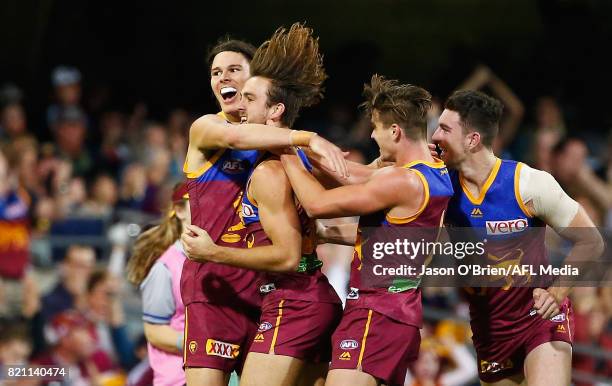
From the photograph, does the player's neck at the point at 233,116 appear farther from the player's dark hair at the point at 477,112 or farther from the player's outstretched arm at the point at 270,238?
the player's dark hair at the point at 477,112

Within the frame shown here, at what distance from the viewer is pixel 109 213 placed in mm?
12023

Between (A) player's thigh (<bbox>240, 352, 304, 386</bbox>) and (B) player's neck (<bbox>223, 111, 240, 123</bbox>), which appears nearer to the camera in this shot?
(A) player's thigh (<bbox>240, 352, 304, 386</bbox>)

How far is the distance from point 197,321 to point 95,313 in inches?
193

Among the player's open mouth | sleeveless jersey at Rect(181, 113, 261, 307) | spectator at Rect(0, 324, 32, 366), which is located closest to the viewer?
sleeveless jersey at Rect(181, 113, 261, 307)

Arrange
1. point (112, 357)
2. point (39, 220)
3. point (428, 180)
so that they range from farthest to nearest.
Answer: point (39, 220), point (112, 357), point (428, 180)

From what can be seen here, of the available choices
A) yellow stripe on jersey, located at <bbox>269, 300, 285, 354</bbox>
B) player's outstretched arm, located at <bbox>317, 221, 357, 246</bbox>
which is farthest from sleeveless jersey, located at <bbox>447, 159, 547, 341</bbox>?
yellow stripe on jersey, located at <bbox>269, 300, 285, 354</bbox>

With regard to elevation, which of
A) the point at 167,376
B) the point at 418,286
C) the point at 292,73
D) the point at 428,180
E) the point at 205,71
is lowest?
the point at 167,376

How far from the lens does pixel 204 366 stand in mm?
5605

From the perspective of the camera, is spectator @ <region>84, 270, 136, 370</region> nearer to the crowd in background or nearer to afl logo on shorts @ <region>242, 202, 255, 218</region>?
the crowd in background

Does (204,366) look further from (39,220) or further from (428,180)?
(39,220)

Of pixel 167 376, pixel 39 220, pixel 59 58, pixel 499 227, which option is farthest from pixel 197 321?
pixel 59 58

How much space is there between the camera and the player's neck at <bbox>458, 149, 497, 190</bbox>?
245 inches

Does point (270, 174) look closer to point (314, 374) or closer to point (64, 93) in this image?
point (314, 374)

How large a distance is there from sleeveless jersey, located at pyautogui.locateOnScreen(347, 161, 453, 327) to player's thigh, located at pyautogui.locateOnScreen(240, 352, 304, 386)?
46 cm
